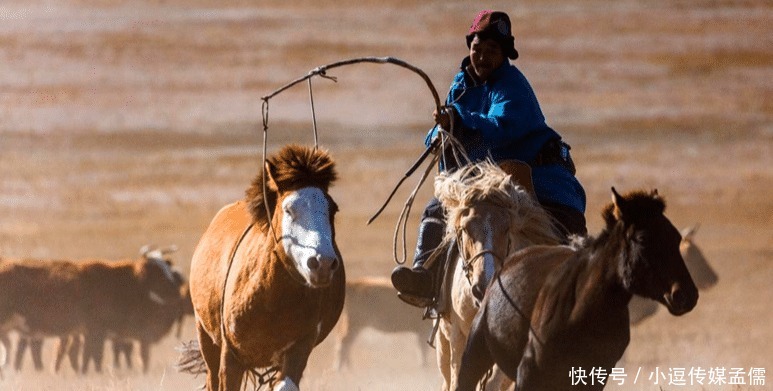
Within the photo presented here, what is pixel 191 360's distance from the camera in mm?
11742

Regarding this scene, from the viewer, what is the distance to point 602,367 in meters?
7.93

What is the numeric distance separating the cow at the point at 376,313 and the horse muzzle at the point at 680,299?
19698mm

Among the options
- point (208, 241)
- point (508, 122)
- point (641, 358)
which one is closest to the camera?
point (508, 122)

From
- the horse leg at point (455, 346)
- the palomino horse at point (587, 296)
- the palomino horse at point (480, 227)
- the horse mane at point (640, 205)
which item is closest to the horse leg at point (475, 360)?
the palomino horse at point (587, 296)

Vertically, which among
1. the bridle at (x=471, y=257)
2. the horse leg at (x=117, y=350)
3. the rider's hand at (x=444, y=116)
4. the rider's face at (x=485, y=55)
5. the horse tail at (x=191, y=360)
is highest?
the rider's face at (x=485, y=55)

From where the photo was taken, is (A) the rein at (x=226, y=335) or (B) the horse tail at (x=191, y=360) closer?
(A) the rein at (x=226, y=335)

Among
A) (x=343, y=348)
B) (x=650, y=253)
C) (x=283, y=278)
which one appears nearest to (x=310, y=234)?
(x=283, y=278)

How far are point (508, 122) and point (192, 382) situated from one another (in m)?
8.24

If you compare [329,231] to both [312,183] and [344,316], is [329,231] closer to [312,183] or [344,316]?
[312,183]

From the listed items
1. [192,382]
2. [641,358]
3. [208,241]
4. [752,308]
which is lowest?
[752,308]

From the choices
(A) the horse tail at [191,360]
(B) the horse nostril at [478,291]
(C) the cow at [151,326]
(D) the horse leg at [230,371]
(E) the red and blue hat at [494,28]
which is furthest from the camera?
(C) the cow at [151,326]

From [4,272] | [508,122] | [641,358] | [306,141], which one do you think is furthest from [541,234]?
[306,141]

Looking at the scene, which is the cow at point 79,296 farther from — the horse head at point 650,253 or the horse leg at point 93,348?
the horse head at point 650,253

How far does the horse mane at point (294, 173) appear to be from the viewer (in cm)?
959
